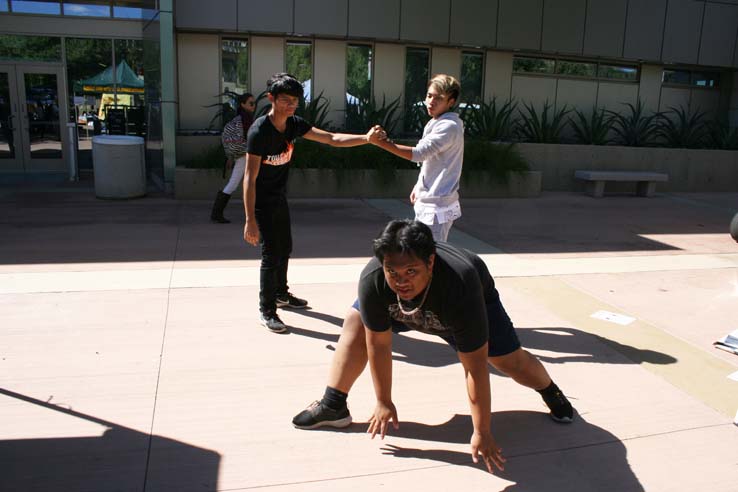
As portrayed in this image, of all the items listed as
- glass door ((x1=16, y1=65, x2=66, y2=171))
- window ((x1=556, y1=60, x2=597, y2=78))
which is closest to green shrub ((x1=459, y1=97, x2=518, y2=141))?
window ((x1=556, y1=60, x2=597, y2=78))

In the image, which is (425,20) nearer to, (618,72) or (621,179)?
(621,179)

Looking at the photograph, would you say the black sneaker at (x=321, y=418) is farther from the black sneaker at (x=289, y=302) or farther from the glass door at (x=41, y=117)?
the glass door at (x=41, y=117)

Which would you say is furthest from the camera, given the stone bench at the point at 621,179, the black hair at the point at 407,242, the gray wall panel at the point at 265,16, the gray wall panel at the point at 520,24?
the gray wall panel at the point at 520,24

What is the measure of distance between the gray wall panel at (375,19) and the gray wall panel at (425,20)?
168 mm

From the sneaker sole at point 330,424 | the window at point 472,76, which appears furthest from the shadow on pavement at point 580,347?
the window at point 472,76

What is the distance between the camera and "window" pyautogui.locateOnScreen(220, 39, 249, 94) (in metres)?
13.1

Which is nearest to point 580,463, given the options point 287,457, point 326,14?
point 287,457

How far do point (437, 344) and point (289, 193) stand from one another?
6.99 m

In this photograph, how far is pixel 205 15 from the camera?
12.3 meters

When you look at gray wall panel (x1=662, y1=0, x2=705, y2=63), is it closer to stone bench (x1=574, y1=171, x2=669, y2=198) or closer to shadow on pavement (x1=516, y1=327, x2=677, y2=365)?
stone bench (x1=574, y1=171, x2=669, y2=198)

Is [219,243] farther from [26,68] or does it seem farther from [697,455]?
[26,68]

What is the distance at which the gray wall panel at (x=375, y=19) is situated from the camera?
13102mm

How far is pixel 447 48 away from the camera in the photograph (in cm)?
1427

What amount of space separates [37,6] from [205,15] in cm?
374
